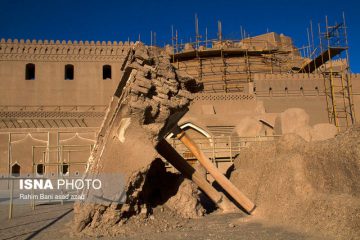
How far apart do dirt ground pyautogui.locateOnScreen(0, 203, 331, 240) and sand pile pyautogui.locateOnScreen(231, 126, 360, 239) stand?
0.29m

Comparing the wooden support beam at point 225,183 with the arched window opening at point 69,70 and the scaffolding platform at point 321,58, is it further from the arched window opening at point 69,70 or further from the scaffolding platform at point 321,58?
the scaffolding platform at point 321,58

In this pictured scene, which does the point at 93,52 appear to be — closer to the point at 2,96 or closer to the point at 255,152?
the point at 2,96

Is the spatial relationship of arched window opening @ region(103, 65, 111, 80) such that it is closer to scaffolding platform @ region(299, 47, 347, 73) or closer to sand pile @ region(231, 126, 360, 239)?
scaffolding platform @ region(299, 47, 347, 73)

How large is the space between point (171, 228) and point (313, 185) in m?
2.63

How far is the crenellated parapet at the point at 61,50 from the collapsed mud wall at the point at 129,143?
1780cm

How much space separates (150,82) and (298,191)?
3.23m

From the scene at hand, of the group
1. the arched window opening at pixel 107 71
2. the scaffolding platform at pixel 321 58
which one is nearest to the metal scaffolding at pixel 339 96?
the scaffolding platform at pixel 321 58

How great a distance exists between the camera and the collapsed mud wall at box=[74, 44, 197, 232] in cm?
651

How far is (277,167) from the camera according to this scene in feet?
24.3

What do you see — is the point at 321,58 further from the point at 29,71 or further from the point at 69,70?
the point at 29,71

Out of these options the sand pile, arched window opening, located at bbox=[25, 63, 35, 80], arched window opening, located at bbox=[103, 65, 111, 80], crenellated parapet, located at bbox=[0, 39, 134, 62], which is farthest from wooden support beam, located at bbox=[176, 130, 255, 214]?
arched window opening, located at bbox=[25, 63, 35, 80]

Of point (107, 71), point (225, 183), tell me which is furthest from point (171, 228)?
point (107, 71)

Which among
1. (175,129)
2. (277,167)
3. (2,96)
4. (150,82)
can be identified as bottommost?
(277,167)

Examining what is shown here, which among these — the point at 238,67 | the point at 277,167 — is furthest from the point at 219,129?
the point at 277,167
